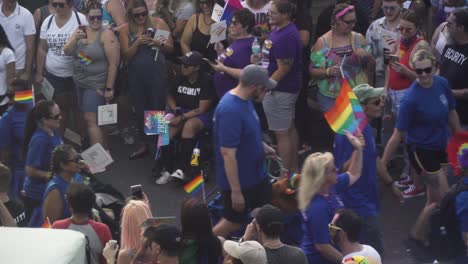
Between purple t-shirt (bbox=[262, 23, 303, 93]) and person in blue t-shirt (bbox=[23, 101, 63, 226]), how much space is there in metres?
2.31

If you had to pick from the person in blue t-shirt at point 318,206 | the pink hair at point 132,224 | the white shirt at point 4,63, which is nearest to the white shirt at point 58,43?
the white shirt at point 4,63

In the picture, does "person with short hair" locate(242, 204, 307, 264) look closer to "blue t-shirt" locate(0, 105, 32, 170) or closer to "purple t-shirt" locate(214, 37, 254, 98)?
"blue t-shirt" locate(0, 105, 32, 170)

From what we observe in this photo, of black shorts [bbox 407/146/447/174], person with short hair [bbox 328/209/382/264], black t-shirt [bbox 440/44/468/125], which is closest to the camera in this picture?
person with short hair [bbox 328/209/382/264]

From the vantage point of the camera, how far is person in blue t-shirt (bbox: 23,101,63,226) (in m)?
7.95

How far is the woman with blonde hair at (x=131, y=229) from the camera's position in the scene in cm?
648

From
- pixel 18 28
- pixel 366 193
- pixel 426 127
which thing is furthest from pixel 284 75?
pixel 18 28

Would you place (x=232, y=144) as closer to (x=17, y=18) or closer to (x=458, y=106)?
(x=458, y=106)

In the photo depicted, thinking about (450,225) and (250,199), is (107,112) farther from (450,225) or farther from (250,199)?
(450,225)

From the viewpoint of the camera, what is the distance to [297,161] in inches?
395

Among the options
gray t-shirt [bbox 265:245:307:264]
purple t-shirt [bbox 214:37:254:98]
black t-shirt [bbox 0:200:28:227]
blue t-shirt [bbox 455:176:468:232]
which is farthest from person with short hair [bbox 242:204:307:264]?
purple t-shirt [bbox 214:37:254:98]

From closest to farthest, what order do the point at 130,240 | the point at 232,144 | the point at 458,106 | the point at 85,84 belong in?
the point at 130,240 → the point at 232,144 → the point at 458,106 → the point at 85,84

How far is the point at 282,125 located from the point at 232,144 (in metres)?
2.17

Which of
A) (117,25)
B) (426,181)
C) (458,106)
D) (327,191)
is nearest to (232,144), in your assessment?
(327,191)

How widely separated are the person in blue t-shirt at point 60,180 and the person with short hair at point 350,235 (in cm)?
199
